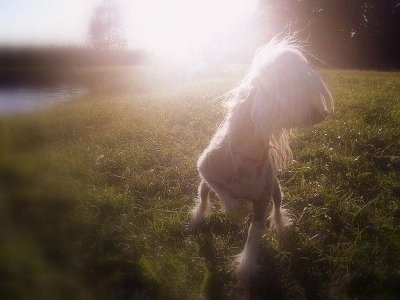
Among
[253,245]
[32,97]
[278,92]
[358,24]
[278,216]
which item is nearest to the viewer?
[32,97]

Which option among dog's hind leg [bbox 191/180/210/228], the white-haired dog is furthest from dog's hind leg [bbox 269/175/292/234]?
dog's hind leg [bbox 191/180/210/228]

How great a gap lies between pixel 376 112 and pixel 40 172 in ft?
27.7

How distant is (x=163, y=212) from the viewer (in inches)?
193

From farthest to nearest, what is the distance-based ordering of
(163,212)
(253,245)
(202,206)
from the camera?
(163,212)
(202,206)
(253,245)

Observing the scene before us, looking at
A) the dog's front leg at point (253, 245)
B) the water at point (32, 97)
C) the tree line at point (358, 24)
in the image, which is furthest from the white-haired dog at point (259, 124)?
the tree line at point (358, 24)

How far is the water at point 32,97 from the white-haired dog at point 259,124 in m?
2.42

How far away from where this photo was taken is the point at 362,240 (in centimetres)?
419

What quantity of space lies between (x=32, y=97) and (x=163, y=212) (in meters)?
4.04

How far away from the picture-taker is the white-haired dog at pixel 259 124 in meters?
3.46

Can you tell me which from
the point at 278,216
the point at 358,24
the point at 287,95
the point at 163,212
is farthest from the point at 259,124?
the point at 358,24

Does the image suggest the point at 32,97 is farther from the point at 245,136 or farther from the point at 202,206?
the point at 202,206

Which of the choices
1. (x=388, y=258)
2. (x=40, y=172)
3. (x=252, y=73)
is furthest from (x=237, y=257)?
(x=40, y=172)

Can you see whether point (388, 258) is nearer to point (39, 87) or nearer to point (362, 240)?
point (362, 240)

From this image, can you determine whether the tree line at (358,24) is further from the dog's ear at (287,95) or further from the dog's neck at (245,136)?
the dog's neck at (245,136)
